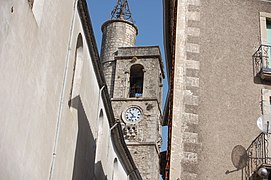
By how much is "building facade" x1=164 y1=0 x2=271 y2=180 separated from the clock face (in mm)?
26054

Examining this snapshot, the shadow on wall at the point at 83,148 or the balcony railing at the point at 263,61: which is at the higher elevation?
the balcony railing at the point at 263,61

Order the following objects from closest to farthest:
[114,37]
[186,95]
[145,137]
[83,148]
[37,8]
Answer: [37,8]
[186,95]
[83,148]
[145,137]
[114,37]

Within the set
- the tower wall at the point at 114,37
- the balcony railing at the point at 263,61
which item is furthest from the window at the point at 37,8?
the tower wall at the point at 114,37

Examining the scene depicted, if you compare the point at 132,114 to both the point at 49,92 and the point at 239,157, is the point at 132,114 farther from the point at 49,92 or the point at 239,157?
the point at 239,157

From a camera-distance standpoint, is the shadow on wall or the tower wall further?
the tower wall

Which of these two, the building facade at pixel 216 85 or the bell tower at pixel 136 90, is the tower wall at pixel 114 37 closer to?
the bell tower at pixel 136 90

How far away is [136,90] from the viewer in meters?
40.5

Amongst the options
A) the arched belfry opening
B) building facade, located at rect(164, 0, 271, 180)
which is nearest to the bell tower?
the arched belfry opening

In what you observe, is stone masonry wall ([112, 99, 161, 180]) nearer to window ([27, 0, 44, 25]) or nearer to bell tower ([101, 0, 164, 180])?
bell tower ([101, 0, 164, 180])

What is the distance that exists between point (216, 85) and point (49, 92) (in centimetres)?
324

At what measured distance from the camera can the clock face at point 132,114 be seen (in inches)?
1476

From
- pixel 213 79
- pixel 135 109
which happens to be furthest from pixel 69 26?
pixel 135 109

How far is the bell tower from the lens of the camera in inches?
1433

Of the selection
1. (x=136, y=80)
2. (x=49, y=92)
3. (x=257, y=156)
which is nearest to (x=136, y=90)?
(x=136, y=80)
